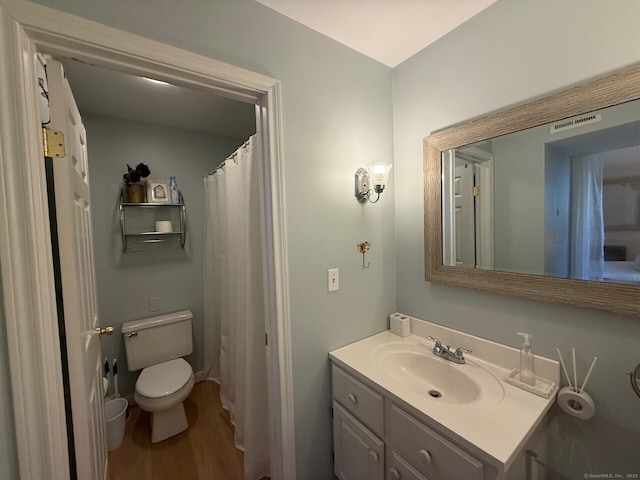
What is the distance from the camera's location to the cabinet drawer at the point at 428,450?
0.81 metres

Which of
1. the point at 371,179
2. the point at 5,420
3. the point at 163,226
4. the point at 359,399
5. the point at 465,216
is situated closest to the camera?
the point at 5,420

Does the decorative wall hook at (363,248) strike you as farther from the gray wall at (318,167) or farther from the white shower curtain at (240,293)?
Result: the white shower curtain at (240,293)

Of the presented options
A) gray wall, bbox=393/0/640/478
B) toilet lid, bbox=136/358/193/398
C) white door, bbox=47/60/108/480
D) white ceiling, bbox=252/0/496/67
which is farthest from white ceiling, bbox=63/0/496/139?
toilet lid, bbox=136/358/193/398

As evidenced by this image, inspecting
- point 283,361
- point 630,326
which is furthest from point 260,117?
point 630,326

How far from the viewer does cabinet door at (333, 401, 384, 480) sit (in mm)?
1131

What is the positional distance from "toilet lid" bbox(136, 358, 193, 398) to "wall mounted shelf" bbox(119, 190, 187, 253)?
97cm

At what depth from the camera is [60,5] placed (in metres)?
0.78

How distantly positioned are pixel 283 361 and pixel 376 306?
0.63 meters

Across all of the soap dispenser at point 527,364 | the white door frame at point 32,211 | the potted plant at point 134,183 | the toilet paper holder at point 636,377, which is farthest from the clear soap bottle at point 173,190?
the toilet paper holder at point 636,377

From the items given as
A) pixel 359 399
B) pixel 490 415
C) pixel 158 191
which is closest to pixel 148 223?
pixel 158 191

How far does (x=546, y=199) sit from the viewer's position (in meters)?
1.05

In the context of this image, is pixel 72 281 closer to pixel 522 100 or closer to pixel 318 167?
pixel 318 167

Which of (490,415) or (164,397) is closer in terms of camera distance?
(490,415)

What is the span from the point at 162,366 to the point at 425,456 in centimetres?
202
